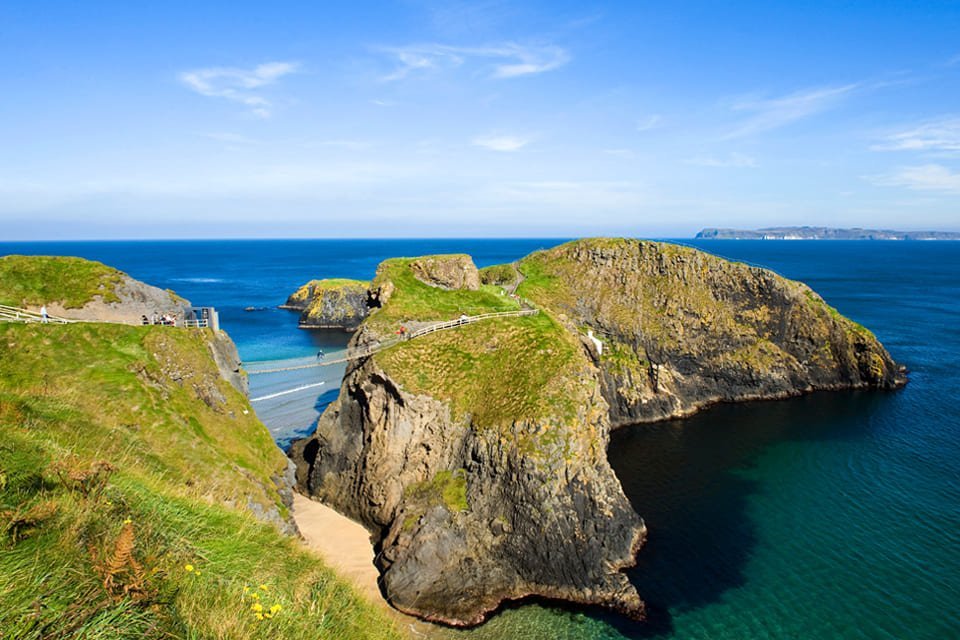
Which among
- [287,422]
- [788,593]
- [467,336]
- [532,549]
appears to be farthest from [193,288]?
[788,593]

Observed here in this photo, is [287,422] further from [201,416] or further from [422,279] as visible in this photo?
[201,416]

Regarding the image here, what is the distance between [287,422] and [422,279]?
62.3 ft

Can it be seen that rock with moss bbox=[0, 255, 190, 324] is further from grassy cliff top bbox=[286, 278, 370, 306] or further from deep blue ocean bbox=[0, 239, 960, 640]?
grassy cliff top bbox=[286, 278, 370, 306]

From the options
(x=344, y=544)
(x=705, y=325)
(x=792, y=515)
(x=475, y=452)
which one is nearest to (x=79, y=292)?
(x=344, y=544)

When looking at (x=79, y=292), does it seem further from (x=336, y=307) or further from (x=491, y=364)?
(x=336, y=307)

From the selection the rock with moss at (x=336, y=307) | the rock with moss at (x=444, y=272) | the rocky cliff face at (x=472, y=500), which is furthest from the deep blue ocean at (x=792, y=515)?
the rock with moss at (x=336, y=307)

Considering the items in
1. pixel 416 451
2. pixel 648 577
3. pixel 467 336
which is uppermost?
pixel 467 336

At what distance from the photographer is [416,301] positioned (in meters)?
45.2

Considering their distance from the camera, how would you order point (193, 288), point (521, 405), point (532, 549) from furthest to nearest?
point (193, 288) → point (521, 405) → point (532, 549)

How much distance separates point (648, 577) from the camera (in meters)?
29.0

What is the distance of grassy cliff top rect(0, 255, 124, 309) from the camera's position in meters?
29.2

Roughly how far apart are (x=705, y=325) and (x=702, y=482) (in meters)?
26.1

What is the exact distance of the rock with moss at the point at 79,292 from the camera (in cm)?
2916

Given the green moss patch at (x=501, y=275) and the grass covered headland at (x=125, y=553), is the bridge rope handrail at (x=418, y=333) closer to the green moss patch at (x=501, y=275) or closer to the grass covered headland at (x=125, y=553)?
the grass covered headland at (x=125, y=553)
